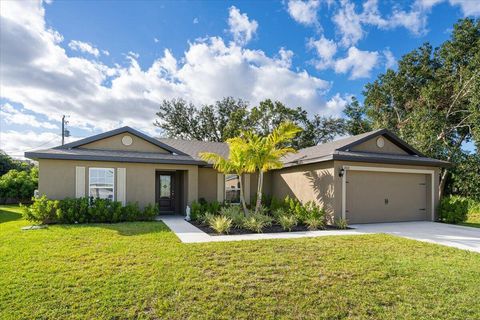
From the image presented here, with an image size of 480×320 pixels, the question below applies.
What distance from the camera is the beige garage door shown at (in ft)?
38.5

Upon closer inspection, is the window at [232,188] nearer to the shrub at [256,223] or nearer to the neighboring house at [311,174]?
the neighboring house at [311,174]

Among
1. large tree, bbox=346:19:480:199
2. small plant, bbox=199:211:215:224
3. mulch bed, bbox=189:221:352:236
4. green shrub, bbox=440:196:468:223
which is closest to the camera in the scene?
mulch bed, bbox=189:221:352:236

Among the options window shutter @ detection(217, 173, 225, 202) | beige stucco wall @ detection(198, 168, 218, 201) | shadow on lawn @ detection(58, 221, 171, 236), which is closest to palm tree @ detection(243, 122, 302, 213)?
window shutter @ detection(217, 173, 225, 202)

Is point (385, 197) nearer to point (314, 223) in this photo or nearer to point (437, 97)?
point (314, 223)

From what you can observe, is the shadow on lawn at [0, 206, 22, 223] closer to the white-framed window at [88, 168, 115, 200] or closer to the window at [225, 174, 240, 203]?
the white-framed window at [88, 168, 115, 200]

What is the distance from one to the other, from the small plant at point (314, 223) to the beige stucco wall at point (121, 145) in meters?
7.50

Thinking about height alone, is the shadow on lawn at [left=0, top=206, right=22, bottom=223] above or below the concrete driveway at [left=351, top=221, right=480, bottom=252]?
below

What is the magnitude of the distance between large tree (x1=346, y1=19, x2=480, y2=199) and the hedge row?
61.5ft

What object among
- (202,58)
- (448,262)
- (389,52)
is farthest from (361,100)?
(448,262)

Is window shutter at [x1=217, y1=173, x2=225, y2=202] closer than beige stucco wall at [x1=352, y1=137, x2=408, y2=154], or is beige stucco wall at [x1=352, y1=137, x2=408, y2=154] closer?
beige stucco wall at [x1=352, y1=137, x2=408, y2=154]

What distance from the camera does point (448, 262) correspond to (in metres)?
6.21

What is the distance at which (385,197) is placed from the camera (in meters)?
12.3

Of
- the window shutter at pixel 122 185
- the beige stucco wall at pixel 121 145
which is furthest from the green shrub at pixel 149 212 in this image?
the beige stucco wall at pixel 121 145

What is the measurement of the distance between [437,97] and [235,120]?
17.2m
